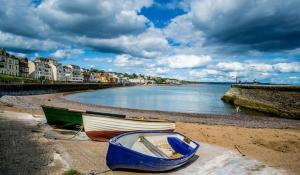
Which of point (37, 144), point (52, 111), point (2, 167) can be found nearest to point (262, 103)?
point (52, 111)

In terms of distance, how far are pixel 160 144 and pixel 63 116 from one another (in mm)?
8289

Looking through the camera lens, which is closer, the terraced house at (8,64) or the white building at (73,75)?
the terraced house at (8,64)

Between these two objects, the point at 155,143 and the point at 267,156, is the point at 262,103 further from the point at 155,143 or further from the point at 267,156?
the point at 155,143

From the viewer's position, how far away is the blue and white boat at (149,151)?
8.94 metres

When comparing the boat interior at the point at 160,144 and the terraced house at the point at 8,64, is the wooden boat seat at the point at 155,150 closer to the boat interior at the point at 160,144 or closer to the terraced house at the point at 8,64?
the boat interior at the point at 160,144

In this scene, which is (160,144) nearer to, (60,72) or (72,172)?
(72,172)

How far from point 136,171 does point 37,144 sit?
569 cm

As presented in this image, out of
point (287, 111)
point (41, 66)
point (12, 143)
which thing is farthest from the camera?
point (41, 66)

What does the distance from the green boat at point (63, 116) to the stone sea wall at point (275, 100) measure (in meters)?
→ 25.9

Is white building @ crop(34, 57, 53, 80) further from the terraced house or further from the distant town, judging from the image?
the terraced house

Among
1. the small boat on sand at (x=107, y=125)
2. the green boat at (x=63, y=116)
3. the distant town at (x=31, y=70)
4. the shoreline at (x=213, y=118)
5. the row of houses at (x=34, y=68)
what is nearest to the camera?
the small boat on sand at (x=107, y=125)

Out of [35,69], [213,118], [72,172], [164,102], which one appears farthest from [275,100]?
[35,69]

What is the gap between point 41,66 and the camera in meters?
125

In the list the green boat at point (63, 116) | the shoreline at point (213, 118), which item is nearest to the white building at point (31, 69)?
the shoreline at point (213, 118)
